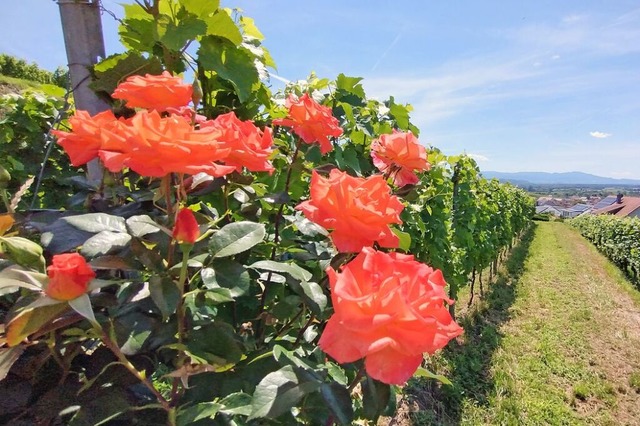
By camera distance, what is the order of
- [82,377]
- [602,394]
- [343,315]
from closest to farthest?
1. [343,315]
2. [82,377]
3. [602,394]

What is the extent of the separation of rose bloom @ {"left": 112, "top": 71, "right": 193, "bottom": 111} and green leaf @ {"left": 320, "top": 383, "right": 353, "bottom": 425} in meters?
0.52

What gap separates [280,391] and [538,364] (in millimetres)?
5580

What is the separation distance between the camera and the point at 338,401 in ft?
2.13

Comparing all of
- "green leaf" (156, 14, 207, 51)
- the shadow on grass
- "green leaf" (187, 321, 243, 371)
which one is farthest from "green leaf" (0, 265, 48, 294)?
the shadow on grass

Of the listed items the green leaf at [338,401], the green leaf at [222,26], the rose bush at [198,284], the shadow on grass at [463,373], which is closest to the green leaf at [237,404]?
the rose bush at [198,284]

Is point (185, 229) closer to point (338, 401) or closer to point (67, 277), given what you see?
point (67, 277)

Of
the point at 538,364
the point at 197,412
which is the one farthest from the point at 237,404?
the point at 538,364

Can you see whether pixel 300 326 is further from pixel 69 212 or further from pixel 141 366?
pixel 69 212

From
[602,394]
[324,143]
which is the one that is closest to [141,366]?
[324,143]

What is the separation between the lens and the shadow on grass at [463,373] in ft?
12.3

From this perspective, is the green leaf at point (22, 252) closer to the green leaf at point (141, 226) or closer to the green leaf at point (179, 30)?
the green leaf at point (141, 226)

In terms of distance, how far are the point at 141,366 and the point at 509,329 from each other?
663 cm

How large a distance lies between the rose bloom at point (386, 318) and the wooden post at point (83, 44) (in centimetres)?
72

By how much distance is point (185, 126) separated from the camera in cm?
56
